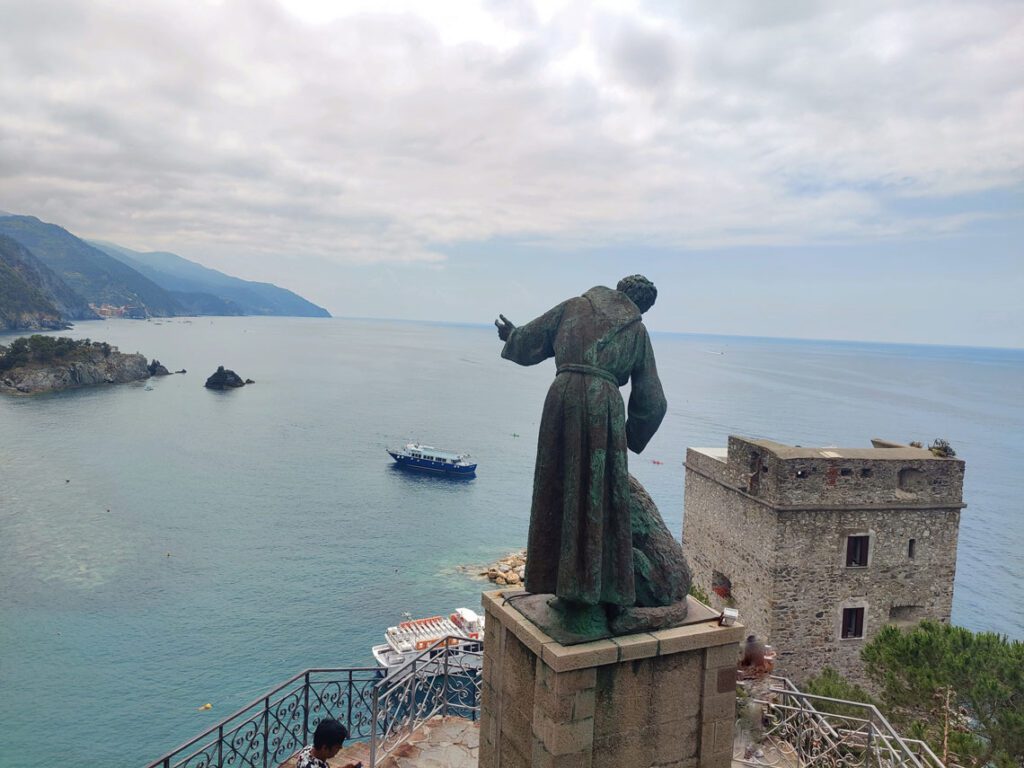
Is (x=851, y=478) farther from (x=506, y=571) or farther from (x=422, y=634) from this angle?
(x=506, y=571)

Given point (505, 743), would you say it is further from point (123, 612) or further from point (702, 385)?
point (702, 385)

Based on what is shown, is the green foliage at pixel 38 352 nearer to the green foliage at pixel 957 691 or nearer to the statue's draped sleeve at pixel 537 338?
the green foliage at pixel 957 691

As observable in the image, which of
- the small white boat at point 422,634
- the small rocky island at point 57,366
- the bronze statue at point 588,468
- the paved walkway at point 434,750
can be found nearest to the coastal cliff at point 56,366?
the small rocky island at point 57,366

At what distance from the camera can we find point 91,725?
961 inches

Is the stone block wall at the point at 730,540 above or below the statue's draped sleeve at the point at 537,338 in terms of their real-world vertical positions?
below

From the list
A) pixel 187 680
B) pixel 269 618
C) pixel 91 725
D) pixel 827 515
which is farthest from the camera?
pixel 269 618

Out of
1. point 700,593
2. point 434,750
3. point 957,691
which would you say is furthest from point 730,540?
point 434,750

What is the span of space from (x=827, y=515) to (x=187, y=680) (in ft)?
79.7

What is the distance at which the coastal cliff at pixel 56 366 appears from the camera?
93375 mm

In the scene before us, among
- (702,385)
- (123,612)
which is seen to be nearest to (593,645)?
(123,612)

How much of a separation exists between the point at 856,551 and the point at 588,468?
835 inches

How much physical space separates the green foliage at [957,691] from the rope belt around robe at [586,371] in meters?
11.0

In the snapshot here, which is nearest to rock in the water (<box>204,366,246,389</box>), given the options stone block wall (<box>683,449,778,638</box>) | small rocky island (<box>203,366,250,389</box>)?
small rocky island (<box>203,366,250,389</box>)

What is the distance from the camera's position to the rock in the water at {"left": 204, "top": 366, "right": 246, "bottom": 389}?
10772 centimetres
